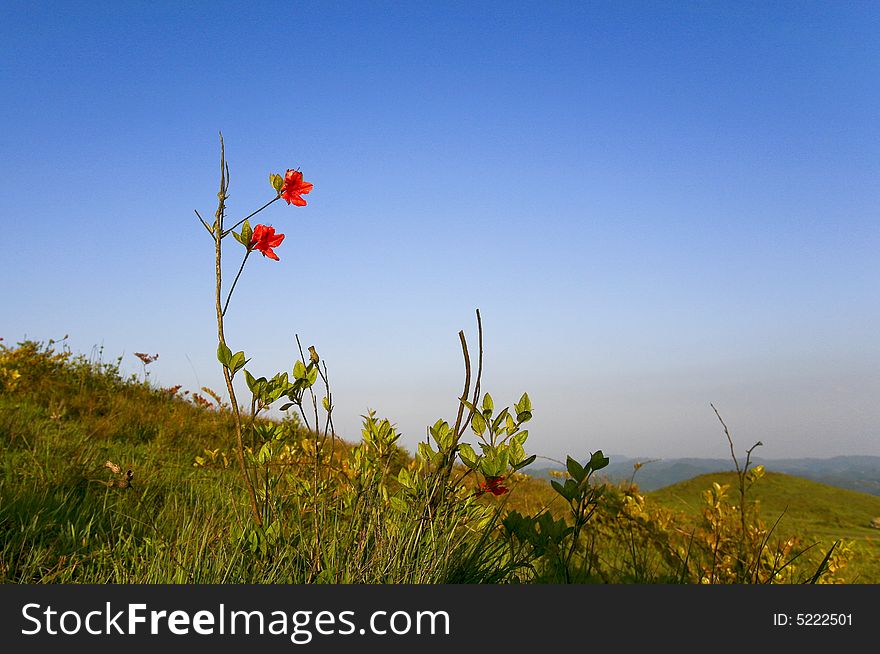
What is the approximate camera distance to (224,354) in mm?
2508

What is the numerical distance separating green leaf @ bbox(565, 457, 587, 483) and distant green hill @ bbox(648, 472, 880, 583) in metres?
3.05

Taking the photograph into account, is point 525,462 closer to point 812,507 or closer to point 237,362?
point 237,362

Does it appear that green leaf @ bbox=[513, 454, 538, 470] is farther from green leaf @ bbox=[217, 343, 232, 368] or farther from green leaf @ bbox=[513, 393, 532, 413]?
green leaf @ bbox=[217, 343, 232, 368]

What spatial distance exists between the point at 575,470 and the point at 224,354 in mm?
1695

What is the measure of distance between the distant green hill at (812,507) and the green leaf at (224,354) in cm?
435

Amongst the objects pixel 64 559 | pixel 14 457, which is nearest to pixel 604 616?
pixel 64 559

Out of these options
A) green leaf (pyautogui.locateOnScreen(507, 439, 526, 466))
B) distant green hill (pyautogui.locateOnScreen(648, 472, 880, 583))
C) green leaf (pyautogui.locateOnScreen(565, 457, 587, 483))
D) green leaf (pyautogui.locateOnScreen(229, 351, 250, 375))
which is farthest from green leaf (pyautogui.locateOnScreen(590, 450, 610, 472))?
distant green hill (pyautogui.locateOnScreen(648, 472, 880, 583))

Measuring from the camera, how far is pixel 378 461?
3240 mm

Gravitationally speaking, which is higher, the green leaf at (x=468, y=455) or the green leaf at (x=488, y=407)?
the green leaf at (x=488, y=407)

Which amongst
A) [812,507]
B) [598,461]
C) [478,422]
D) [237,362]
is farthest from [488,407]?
[812,507]

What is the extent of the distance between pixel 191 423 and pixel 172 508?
353 centimetres

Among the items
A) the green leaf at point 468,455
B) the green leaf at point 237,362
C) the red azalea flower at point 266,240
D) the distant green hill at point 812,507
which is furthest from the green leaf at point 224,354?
the distant green hill at point 812,507

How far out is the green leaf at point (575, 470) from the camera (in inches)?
111

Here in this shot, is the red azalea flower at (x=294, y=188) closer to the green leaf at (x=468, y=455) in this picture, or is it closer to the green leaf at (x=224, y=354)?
the green leaf at (x=224, y=354)
